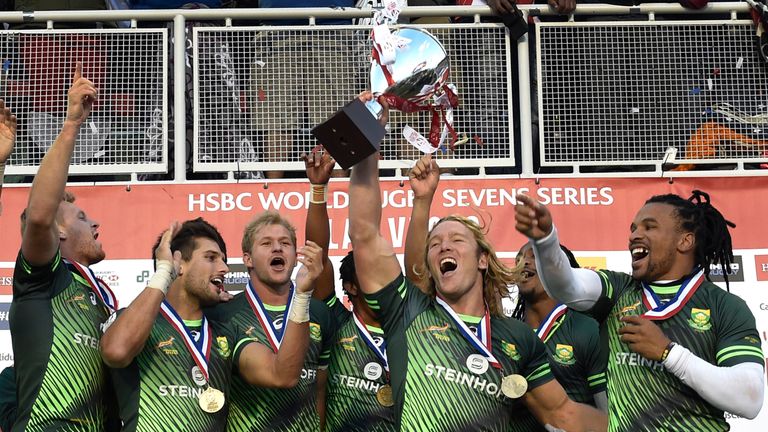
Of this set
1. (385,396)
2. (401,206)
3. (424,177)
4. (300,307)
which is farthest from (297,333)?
(401,206)

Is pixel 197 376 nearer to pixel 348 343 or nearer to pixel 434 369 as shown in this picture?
pixel 348 343

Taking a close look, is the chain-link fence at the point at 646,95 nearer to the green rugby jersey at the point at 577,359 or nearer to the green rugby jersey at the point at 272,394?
the green rugby jersey at the point at 577,359

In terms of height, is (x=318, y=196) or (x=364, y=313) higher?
(x=318, y=196)

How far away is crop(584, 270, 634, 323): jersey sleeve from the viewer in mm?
5781

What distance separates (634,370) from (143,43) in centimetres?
408

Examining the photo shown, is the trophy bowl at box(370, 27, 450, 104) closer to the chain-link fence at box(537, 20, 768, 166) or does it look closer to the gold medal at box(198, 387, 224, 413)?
the gold medal at box(198, 387, 224, 413)

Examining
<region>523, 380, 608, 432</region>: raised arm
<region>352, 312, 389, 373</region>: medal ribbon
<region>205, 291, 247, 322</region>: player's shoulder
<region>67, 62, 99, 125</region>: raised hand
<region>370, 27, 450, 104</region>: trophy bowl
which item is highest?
<region>370, 27, 450, 104</region>: trophy bowl

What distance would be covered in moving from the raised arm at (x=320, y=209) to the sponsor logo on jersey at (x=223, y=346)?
60 cm

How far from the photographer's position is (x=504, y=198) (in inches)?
313

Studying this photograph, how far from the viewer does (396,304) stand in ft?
18.0

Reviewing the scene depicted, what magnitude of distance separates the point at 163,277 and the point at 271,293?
776 millimetres

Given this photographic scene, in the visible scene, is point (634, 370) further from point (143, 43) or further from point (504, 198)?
point (143, 43)

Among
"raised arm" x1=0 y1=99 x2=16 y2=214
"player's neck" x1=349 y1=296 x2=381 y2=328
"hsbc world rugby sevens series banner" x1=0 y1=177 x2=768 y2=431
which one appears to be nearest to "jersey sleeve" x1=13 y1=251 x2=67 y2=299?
"raised arm" x1=0 y1=99 x2=16 y2=214

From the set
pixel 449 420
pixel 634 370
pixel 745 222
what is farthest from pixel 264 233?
pixel 745 222
